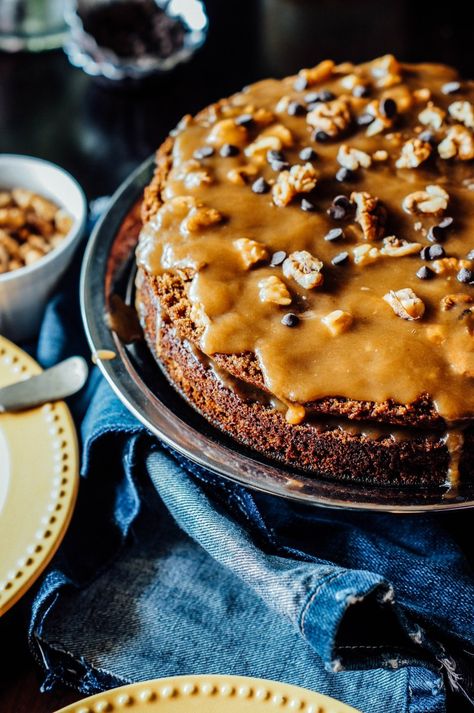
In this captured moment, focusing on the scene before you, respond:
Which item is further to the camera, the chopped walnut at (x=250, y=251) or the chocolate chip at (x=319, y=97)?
the chocolate chip at (x=319, y=97)

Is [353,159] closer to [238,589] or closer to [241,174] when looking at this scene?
[241,174]

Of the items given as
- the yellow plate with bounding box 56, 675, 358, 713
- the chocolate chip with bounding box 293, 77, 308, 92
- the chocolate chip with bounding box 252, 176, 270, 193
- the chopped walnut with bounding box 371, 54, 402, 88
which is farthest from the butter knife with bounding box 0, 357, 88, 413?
the chopped walnut with bounding box 371, 54, 402, 88

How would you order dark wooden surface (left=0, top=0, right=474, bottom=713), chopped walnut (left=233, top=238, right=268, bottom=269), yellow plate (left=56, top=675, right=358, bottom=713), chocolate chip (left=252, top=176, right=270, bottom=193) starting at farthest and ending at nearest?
dark wooden surface (left=0, top=0, right=474, bottom=713)
chocolate chip (left=252, top=176, right=270, bottom=193)
chopped walnut (left=233, top=238, right=268, bottom=269)
yellow plate (left=56, top=675, right=358, bottom=713)

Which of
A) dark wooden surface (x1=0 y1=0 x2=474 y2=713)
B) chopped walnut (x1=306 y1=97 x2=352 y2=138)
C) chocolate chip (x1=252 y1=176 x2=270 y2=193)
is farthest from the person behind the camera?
dark wooden surface (x1=0 y1=0 x2=474 y2=713)

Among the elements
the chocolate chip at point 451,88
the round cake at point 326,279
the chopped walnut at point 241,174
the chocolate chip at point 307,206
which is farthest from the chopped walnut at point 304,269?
the chocolate chip at point 451,88

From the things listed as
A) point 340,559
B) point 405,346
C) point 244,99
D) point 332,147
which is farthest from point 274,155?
point 340,559

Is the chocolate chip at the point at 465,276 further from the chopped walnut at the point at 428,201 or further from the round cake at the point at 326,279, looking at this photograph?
the chopped walnut at the point at 428,201

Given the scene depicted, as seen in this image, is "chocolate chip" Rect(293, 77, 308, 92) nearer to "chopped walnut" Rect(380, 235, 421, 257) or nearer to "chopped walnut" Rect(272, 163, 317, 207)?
Answer: "chopped walnut" Rect(272, 163, 317, 207)
